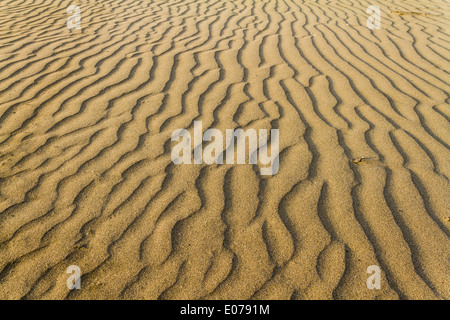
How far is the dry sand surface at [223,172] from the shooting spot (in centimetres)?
190

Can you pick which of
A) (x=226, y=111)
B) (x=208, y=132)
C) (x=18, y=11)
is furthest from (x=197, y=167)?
(x=18, y=11)

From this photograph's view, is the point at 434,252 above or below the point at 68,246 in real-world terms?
below

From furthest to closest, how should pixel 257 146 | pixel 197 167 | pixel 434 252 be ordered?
pixel 257 146
pixel 197 167
pixel 434 252

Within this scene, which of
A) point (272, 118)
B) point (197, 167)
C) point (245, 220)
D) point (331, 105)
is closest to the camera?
point (245, 220)

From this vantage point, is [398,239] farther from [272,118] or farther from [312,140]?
[272,118]

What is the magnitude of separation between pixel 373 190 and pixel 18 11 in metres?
6.15

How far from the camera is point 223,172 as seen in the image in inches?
101

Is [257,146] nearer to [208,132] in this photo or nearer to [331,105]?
[208,132]

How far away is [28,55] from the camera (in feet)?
14.2

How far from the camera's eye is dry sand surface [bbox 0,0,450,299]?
1904 millimetres

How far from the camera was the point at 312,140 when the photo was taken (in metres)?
2.86

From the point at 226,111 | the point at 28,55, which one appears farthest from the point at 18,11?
the point at 226,111

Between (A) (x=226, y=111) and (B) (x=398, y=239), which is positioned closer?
(B) (x=398, y=239)

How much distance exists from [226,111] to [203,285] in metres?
1.72
